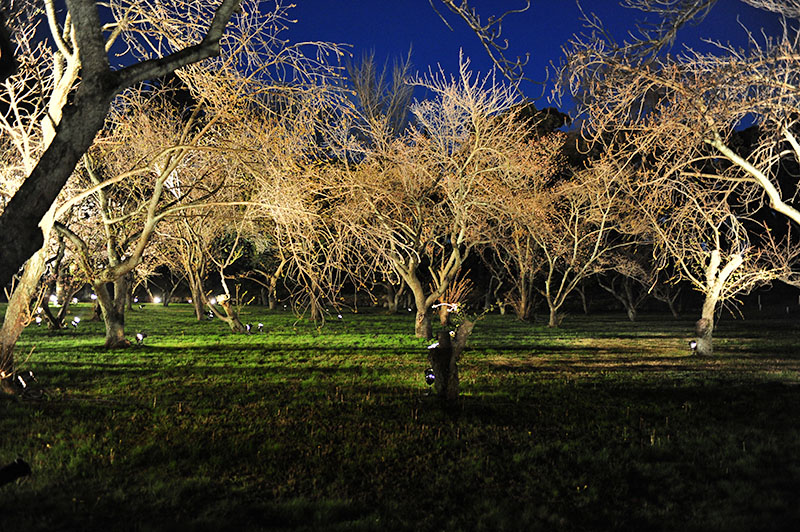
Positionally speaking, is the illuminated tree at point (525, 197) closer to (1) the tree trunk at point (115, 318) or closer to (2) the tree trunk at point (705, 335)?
(2) the tree trunk at point (705, 335)

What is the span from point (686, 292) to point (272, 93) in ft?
149

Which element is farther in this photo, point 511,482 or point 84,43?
point 511,482

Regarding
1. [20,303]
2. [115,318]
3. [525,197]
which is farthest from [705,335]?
[115,318]

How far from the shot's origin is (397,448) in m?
6.27

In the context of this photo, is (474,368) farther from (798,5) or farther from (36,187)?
(36,187)

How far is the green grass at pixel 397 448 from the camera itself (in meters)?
4.52

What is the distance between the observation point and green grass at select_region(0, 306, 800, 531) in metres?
4.52

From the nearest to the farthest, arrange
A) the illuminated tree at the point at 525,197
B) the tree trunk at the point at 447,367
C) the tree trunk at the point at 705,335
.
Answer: the tree trunk at the point at 447,367
the tree trunk at the point at 705,335
the illuminated tree at the point at 525,197

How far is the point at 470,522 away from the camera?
4.39 metres

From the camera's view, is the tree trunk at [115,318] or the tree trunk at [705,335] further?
the tree trunk at [115,318]

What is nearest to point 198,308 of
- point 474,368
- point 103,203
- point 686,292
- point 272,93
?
point 103,203

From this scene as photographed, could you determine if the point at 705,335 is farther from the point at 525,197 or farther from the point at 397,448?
the point at 397,448

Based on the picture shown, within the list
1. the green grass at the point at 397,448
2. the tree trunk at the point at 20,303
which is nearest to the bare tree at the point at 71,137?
the green grass at the point at 397,448

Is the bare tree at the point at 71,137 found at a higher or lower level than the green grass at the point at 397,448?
higher
